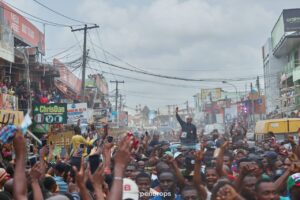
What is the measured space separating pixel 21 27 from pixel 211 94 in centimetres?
7605

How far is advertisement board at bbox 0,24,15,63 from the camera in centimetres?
2023

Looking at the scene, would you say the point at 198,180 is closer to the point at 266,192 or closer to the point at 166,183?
the point at 166,183

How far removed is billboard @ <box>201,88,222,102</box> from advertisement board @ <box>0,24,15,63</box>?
72.4 meters

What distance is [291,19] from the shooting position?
39.3m

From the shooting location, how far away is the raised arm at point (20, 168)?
3689 millimetres

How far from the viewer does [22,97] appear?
870 inches

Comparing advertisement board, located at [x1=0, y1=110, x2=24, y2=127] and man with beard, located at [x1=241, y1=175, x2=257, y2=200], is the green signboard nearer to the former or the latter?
advertisement board, located at [x1=0, y1=110, x2=24, y2=127]

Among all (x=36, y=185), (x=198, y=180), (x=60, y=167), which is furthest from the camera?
(x=60, y=167)

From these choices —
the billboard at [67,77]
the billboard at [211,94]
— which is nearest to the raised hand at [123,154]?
the billboard at [67,77]

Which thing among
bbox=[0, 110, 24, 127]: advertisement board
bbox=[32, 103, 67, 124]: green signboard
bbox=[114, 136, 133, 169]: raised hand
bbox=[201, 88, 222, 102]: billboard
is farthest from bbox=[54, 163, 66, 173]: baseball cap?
bbox=[201, 88, 222, 102]: billboard

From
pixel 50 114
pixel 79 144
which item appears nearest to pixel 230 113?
pixel 50 114

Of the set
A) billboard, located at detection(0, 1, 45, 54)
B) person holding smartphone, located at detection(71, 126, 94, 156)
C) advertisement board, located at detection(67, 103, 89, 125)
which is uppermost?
billboard, located at detection(0, 1, 45, 54)

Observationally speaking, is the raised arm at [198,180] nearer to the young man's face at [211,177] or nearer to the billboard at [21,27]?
the young man's face at [211,177]

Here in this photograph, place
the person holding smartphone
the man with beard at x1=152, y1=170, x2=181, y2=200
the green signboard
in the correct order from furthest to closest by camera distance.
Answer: the green signboard
the person holding smartphone
the man with beard at x1=152, y1=170, x2=181, y2=200
